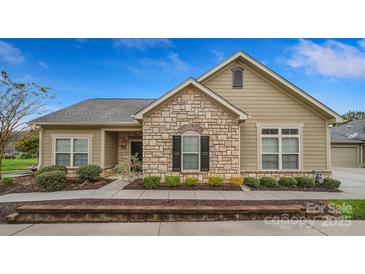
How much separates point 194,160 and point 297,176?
207 inches

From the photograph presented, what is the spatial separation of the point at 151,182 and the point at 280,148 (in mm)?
6573

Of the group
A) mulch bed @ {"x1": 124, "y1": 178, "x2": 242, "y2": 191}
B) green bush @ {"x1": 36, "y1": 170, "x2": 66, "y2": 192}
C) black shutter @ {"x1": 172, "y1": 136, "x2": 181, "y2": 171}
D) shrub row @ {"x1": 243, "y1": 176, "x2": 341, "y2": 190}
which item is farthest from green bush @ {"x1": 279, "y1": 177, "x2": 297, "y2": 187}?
green bush @ {"x1": 36, "y1": 170, "x2": 66, "y2": 192}

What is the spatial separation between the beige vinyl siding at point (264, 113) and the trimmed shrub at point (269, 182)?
2.74ft

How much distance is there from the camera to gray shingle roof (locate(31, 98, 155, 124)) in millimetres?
10719

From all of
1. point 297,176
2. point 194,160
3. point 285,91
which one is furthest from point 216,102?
point 297,176

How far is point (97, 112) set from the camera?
1204 cm

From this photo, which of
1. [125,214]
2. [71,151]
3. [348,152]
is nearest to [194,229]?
[125,214]

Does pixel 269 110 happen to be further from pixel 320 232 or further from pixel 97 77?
pixel 97 77

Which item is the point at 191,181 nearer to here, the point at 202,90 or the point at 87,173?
the point at 202,90

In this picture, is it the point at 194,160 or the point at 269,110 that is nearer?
the point at 194,160

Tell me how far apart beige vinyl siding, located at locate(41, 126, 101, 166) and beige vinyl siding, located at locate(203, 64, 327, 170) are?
6671 mm

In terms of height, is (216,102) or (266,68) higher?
(266,68)

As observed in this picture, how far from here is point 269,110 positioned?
1008cm

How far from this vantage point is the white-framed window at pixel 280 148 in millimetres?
9867
